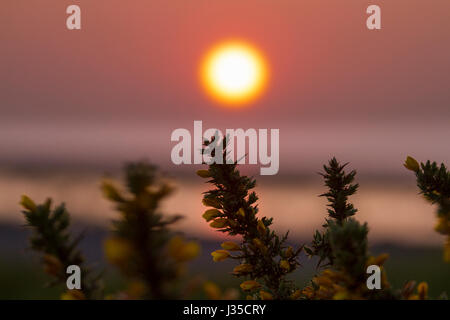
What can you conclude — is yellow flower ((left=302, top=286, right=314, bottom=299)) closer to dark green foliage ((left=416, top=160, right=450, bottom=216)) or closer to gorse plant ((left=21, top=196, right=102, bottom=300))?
dark green foliage ((left=416, top=160, right=450, bottom=216))

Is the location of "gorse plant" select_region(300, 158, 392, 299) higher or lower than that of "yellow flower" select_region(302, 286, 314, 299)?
higher

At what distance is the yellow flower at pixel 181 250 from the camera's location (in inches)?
50.2

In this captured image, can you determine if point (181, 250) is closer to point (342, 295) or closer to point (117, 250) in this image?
point (117, 250)

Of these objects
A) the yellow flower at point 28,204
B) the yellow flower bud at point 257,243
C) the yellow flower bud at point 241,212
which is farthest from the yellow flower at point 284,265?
the yellow flower at point 28,204

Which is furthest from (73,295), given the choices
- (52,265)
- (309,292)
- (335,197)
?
(335,197)

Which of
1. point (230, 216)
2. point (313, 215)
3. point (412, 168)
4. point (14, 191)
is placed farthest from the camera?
point (14, 191)

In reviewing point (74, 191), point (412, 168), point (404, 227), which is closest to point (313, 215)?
point (404, 227)

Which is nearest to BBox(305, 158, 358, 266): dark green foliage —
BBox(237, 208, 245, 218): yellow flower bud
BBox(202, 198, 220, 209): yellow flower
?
BBox(237, 208, 245, 218): yellow flower bud

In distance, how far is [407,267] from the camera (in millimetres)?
10789

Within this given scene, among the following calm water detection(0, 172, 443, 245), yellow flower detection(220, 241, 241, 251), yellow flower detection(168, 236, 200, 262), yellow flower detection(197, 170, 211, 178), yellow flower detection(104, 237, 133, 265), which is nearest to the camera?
yellow flower detection(104, 237, 133, 265)

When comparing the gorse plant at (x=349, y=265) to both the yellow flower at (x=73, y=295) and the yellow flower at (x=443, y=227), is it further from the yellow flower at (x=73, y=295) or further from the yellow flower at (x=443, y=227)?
the yellow flower at (x=73, y=295)

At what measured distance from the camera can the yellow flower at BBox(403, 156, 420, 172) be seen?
6.92ft
